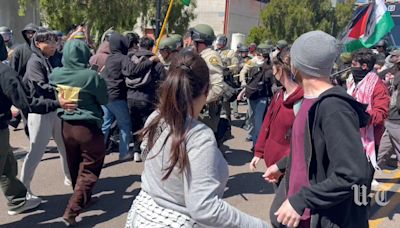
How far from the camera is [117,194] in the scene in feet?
16.6

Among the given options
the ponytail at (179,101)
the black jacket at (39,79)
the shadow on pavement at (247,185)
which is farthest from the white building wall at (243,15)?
the ponytail at (179,101)

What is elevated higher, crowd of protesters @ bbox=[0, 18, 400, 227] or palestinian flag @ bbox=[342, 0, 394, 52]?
palestinian flag @ bbox=[342, 0, 394, 52]

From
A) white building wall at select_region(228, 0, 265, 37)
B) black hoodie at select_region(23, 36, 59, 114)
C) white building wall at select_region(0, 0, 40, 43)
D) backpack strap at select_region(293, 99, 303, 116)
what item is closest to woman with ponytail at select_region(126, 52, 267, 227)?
backpack strap at select_region(293, 99, 303, 116)

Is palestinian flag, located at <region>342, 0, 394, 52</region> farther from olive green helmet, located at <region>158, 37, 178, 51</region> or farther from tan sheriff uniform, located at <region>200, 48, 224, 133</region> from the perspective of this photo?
tan sheriff uniform, located at <region>200, 48, 224, 133</region>

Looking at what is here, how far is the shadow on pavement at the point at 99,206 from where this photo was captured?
421 centimetres

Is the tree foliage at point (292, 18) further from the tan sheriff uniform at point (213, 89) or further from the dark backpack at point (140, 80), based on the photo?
the tan sheriff uniform at point (213, 89)

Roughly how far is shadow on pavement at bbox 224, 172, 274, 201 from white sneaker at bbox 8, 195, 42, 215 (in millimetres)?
2126

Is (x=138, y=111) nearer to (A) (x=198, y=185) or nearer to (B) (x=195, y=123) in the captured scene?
(B) (x=195, y=123)

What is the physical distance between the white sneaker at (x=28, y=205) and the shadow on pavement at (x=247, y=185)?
2.13m

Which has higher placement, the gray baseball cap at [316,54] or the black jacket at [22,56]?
the gray baseball cap at [316,54]

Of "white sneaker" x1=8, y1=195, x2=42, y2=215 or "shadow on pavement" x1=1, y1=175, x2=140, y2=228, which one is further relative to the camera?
"white sneaker" x1=8, y1=195, x2=42, y2=215

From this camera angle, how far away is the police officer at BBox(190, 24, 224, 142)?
466 centimetres

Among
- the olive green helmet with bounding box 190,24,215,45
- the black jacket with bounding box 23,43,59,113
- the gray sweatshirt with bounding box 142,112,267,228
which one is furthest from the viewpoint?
the olive green helmet with bounding box 190,24,215,45

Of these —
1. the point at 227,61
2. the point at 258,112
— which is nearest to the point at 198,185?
the point at 258,112
